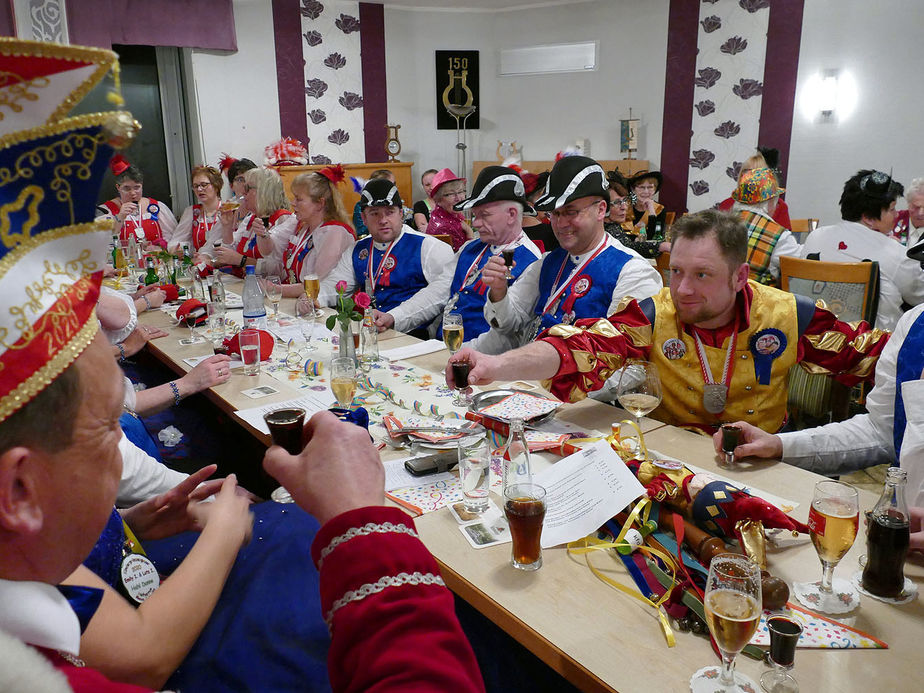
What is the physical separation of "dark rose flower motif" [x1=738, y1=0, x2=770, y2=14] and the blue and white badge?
7596mm

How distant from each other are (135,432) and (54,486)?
1556 mm

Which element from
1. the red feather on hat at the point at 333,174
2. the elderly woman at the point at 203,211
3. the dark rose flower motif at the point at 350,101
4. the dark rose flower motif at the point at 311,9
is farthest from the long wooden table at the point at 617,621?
the dark rose flower motif at the point at 311,9

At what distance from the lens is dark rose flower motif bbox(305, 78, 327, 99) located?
29.6 ft

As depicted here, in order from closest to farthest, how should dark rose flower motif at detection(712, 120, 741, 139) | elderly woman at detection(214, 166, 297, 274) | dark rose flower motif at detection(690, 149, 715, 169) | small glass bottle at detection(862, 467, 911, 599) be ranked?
small glass bottle at detection(862, 467, 911, 599) → elderly woman at detection(214, 166, 297, 274) → dark rose flower motif at detection(712, 120, 741, 139) → dark rose flower motif at detection(690, 149, 715, 169)

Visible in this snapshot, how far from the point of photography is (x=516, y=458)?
1.53 m

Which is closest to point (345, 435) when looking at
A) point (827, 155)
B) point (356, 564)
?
point (356, 564)

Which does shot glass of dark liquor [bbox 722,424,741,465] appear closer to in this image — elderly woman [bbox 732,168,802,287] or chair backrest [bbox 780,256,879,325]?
chair backrest [bbox 780,256,879,325]

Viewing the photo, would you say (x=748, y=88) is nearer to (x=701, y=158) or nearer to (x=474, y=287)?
(x=701, y=158)

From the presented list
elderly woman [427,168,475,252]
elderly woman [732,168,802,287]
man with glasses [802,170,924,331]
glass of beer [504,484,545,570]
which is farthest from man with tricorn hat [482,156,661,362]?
elderly woman [427,168,475,252]

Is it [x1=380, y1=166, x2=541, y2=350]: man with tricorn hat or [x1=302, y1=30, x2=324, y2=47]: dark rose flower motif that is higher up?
[x1=302, y1=30, x2=324, y2=47]: dark rose flower motif

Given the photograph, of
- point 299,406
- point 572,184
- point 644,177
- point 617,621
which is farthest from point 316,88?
point 617,621

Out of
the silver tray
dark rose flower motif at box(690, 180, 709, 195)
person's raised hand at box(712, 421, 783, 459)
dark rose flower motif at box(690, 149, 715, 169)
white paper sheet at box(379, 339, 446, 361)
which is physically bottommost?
white paper sheet at box(379, 339, 446, 361)

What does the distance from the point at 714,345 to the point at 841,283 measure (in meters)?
1.95

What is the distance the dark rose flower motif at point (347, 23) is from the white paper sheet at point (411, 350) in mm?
7645
